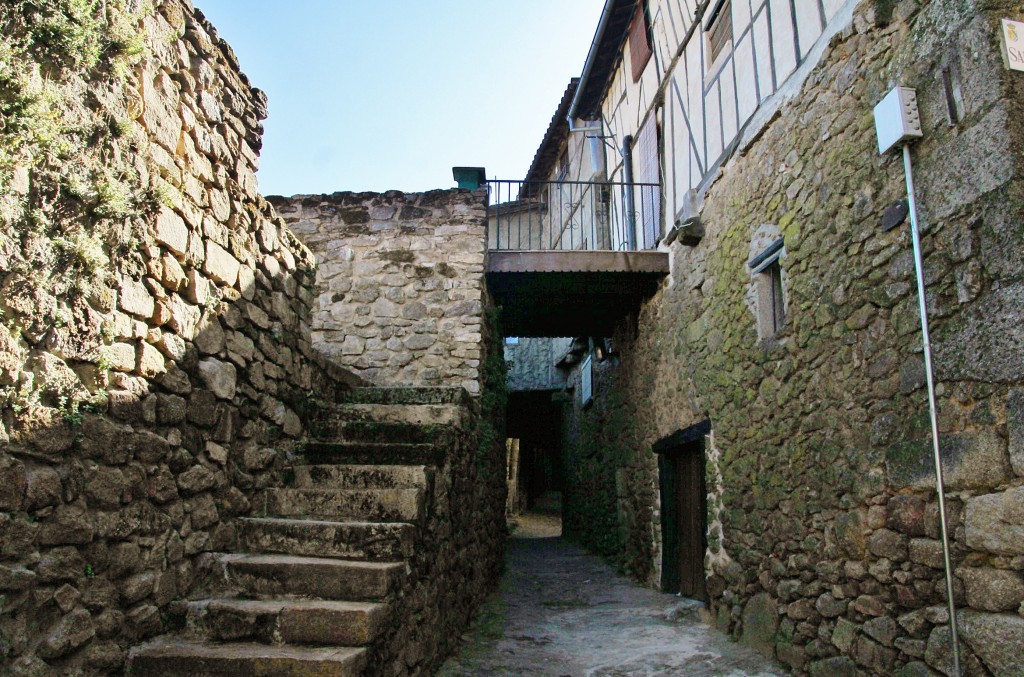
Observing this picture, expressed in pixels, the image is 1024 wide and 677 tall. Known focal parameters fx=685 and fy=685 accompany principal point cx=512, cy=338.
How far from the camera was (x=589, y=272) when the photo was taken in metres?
6.39

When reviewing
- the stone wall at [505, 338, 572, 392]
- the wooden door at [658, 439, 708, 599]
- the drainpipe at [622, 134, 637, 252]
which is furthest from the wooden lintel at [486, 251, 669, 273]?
the stone wall at [505, 338, 572, 392]

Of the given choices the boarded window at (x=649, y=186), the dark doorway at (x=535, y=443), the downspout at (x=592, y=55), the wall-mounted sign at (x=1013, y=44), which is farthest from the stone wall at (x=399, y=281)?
the dark doorway at (x=535, y=443)

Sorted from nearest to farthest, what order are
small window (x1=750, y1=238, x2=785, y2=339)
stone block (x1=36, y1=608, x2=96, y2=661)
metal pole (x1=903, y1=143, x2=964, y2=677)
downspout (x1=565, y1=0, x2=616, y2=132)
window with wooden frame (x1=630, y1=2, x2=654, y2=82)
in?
stone block (x1=36, y1=608, x2=96, y2=661)
metal pole (x1=903, y1=143, x2=964, y2=677)
small window (x1=750, y1=238, x2=785, y2=339)
window with wooden frame (x1=630, y1=2, x2=654, y2=82)
downspout (x1=565, y1=0, x2=616, y2=132)

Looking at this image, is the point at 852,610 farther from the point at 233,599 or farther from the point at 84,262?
the point at 84,262

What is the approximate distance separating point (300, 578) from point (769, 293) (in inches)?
128

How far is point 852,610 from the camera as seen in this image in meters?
3.34

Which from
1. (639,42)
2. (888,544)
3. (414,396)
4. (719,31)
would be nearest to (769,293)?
(888,544)

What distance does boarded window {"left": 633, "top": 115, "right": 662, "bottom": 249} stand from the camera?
662cm

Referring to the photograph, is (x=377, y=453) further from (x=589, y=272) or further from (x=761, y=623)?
(x=589, y=272)

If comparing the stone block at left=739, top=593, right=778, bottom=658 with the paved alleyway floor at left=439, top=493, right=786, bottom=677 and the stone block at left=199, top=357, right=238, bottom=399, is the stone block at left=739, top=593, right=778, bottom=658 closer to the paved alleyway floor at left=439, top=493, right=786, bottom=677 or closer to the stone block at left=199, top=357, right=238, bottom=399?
the paved alleyway floor at left=439, top=493, right=786, bottom=677

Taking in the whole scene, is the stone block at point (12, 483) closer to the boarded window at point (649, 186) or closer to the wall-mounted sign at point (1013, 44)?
the wall-mounted sign at point (1013, 44)

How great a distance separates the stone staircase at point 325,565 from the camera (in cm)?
247

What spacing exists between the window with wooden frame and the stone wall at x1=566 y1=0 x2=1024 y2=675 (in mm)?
2791

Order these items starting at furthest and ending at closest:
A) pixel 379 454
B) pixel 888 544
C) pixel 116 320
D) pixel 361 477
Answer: pixel 379 454
pixel 361 477
pixel 888 544
pixel 116 320
